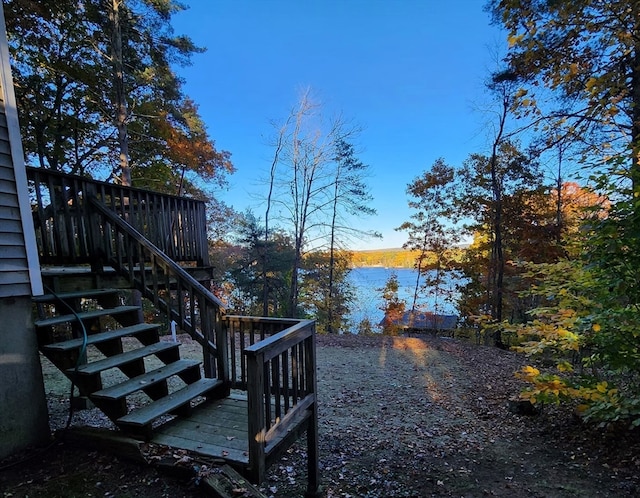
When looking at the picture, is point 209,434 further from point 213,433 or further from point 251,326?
point 251,326

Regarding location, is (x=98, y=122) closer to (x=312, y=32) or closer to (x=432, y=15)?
(x=312, y=32)

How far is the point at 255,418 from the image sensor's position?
206cm

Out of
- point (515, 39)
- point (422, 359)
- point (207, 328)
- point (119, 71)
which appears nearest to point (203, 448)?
point (207, 328)

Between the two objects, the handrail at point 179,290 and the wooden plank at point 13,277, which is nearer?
the wooden plank at point 13,277

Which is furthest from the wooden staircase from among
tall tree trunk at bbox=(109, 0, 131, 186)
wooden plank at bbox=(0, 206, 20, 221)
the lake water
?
the lake water

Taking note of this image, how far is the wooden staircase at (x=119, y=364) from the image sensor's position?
2391 mm

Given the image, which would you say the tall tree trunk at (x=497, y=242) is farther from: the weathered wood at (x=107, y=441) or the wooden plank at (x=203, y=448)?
the weathered wood at (x=107, y=441)

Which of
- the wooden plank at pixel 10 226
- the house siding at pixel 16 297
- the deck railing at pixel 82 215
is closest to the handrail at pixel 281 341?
the house siding at pixel 16 297

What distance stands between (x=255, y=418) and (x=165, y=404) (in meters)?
0.94

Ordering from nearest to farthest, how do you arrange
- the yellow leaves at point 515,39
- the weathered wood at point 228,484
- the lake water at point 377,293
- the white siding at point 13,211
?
the weathered wood at point 228,484, the white siding at point 13,211, the yellow leaves at point 515,39, the lake water at point 377,293

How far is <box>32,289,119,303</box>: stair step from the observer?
9.10ft

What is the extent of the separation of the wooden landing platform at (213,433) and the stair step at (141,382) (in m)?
0.35

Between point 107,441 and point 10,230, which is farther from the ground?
point 10,230

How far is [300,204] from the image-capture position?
1476cm
